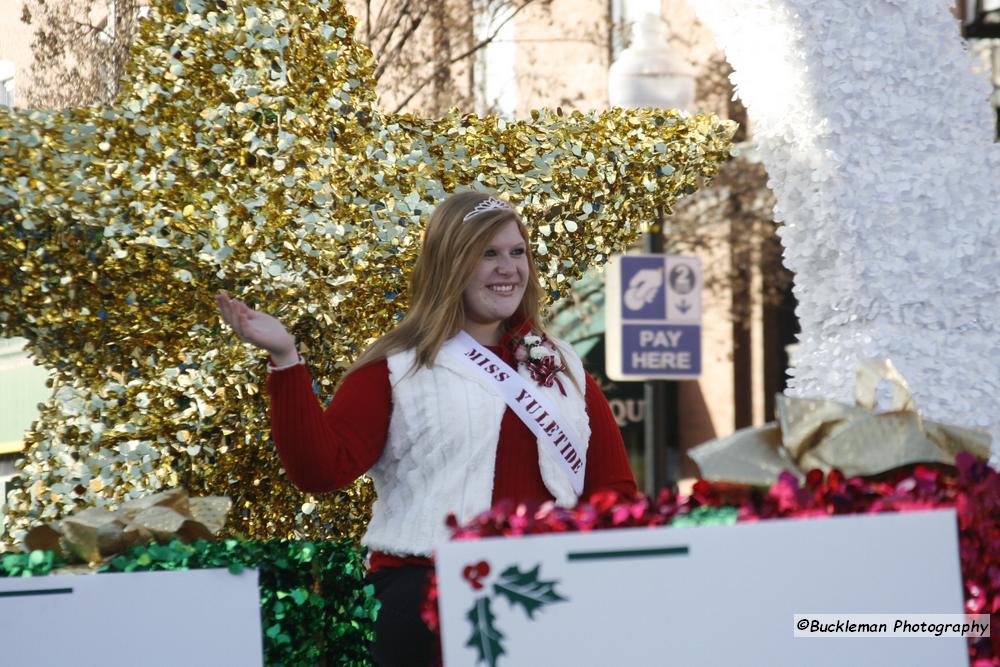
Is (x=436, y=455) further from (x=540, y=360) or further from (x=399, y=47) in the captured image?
(x=399, y=47)

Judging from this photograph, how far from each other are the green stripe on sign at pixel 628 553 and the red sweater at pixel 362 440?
104cm

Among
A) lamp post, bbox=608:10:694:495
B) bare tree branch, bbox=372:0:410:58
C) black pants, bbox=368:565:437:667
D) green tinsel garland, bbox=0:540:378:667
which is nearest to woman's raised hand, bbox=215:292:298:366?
green tinsel garland, bbox=0:540:378:667

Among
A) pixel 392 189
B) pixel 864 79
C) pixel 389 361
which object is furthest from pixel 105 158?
pixel 864 79

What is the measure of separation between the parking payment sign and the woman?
20.0ft

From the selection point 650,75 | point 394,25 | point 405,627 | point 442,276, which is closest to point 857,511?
point 405,627

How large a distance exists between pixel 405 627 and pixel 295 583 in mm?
243

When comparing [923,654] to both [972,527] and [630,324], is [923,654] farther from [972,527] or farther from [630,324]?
[630,324]

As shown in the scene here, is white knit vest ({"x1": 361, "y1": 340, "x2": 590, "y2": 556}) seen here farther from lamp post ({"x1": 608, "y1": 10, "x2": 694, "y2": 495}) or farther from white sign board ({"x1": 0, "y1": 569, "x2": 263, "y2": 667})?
lamp post ({"x1": 608, "y1": 10, "x2": 694, "y2": 495})

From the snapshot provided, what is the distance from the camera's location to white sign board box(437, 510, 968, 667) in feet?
6.49

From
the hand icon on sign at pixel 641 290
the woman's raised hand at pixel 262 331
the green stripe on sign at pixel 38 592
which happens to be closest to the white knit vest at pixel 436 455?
the woman's raised hand at pixel 262 331

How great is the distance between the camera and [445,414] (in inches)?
123

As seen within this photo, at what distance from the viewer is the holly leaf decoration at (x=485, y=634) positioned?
197 centimetres

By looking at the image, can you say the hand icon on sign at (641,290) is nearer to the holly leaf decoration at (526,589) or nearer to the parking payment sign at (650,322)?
the parking payment sign at (650,322)

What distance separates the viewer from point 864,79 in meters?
3.49
